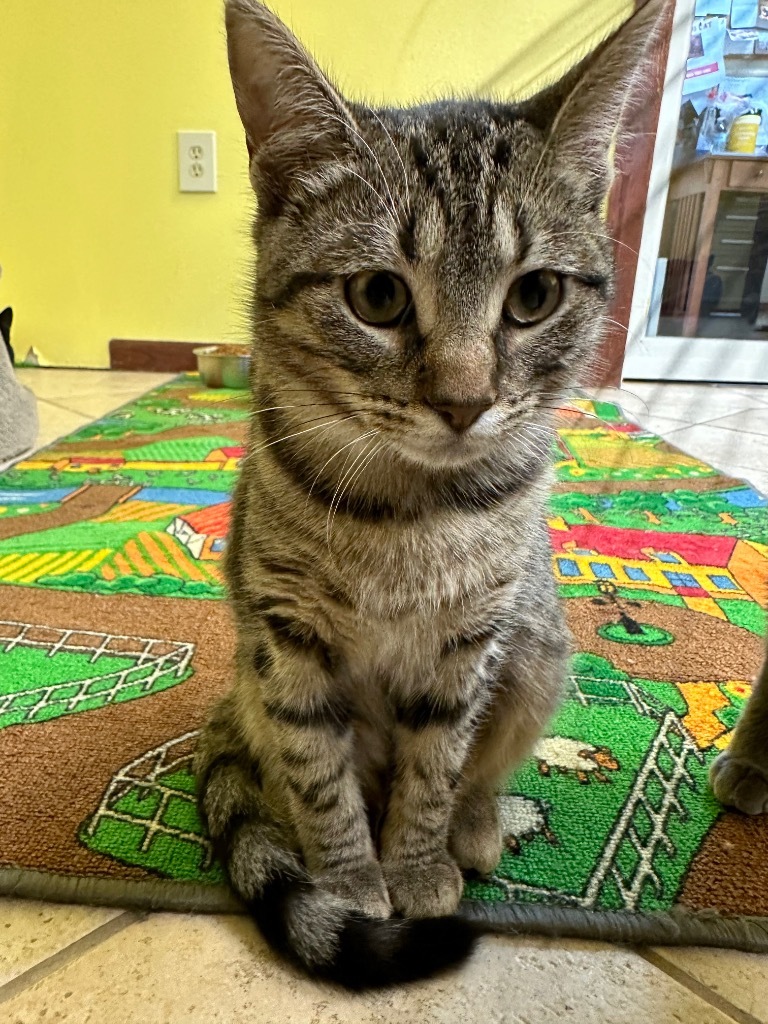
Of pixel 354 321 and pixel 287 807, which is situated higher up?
pixel 354 321

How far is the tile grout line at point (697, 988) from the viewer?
610 mm

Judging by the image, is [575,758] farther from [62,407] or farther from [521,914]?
[62,407]

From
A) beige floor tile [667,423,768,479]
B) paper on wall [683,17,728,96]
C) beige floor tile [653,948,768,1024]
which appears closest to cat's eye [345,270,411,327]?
beige floor tile [653,948,768,1024]

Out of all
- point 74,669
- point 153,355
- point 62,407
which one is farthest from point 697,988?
point 153,355

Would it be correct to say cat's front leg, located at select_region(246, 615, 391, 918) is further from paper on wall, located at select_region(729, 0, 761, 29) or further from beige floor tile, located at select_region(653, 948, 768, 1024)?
paper on wall, located at select_region(729, 0, 761, 29)

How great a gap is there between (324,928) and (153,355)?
2.73 meters

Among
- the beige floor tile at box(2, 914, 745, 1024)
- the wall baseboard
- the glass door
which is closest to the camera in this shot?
the beige floor tile at box(2, 914, 745, 1024)

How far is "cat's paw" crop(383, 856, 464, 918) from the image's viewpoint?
0.72 metres

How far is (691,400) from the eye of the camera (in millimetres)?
2775

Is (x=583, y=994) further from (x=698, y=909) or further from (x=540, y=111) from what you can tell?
(x=540, y=111)

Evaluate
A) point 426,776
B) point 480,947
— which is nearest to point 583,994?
point 480,947

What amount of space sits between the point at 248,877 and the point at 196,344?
2620mm

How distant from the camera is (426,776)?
0.77 meters

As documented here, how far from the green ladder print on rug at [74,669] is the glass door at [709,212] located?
7.97 feet
